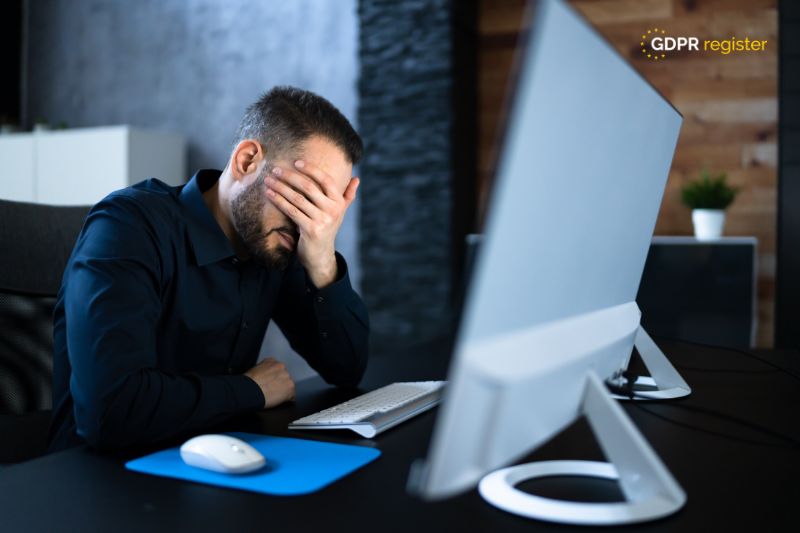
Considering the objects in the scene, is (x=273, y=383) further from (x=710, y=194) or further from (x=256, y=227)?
(x=710, y=194)

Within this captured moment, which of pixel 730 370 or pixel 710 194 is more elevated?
pixel 710 194

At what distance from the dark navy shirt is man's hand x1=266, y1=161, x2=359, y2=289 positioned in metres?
0.12

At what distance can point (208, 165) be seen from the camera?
450 cm

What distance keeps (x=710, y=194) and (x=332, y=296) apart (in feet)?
8.35

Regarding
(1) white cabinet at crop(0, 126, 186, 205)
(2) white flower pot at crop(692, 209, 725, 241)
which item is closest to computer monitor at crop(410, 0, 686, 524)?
(2) white flower pot at crop(692, 209, 725, 241)

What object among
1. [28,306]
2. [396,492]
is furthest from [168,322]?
[396,492]

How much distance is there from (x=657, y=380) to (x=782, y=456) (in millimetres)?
311

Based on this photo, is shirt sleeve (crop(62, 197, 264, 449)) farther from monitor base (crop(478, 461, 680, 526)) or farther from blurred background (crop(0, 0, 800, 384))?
blurred background (crop(0, 0, 800, 384))

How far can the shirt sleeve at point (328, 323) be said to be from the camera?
139cm

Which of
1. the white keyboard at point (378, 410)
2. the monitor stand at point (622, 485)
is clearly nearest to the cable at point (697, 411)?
the monitor stand at point (622, 485)

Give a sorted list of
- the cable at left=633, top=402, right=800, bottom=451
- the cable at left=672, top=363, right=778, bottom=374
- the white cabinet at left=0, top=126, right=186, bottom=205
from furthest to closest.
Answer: the white cabinet at left=0, top=126, right=186, bottom=205 → the cable at left=672, top=363, right=778, bottom=374 → the cable at left=633, top=402, right=800, bottom=451

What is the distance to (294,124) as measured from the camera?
1.31 m

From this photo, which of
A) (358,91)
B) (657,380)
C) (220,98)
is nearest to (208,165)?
(220,98)

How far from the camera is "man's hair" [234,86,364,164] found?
1307 mm
